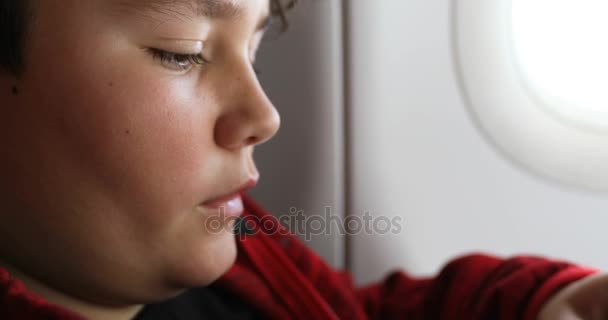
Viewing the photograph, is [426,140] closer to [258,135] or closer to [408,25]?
[408,25]

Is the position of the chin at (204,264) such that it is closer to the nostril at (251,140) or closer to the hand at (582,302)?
the nostril at (251,140)

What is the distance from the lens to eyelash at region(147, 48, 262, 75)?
43cm

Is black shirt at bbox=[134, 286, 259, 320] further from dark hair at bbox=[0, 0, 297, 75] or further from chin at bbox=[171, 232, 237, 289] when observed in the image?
dark hair at bbox=[0, 0, 297, 75]

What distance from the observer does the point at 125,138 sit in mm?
425

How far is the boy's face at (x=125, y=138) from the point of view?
1.34ft

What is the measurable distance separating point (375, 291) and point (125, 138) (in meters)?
0.38

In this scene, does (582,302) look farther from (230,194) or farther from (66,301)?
(66,301)

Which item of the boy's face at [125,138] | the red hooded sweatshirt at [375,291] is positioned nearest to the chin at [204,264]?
the boy's face at [125,138]

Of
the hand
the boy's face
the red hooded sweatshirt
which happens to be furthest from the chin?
the hand

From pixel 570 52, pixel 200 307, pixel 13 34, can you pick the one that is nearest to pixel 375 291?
pixel 200 307

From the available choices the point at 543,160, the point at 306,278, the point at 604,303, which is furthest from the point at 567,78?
the point at 306,278

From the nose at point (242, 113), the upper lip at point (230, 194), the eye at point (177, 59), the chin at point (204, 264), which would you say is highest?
the eye at point (177, 59)

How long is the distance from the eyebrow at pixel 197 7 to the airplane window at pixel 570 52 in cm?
32

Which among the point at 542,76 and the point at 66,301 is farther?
the point at 542,76
